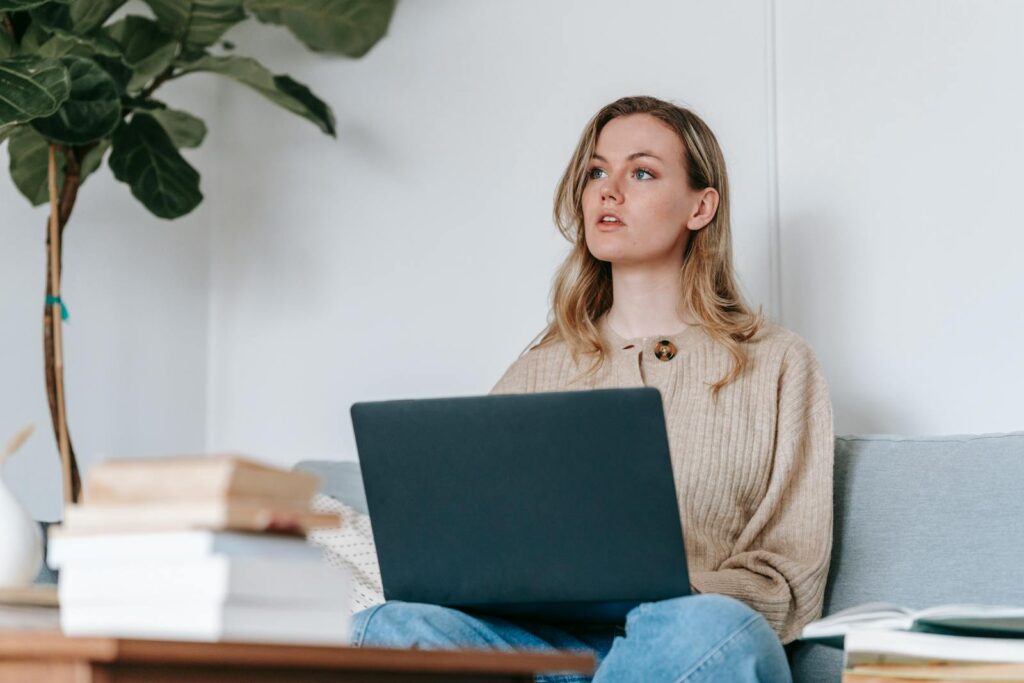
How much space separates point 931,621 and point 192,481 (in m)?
0.68

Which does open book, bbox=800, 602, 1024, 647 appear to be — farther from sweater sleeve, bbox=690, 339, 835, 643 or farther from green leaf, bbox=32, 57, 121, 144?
green leaf, bbox=32, 57, 121, 144

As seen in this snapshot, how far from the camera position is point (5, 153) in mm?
2789

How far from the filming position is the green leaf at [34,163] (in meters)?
2.63

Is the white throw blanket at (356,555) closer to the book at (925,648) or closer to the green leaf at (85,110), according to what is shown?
the green leaf at (85,110)

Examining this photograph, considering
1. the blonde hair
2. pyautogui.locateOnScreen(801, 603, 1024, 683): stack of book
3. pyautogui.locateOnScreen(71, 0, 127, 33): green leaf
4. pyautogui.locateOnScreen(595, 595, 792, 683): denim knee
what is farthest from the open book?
pyautogui.locateOnScreen(71, 0, 127, 33): green leaf

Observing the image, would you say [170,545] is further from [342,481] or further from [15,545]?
[342,481]

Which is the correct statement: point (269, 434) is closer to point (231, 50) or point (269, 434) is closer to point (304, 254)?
point (304, 254)

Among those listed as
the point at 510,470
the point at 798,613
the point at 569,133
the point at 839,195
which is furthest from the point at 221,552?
the point at 569,133

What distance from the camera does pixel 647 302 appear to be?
93.1 inches

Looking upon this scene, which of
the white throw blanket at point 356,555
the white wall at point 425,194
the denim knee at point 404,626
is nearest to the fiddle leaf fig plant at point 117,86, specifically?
the white wall at point 425,194

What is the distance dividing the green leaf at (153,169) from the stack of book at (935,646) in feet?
6.03

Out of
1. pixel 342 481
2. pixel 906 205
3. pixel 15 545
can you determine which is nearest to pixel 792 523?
pixel 906 205

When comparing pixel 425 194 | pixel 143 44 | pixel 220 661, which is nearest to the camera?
pixel 220 661

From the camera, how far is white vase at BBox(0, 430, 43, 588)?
1.20 metres
